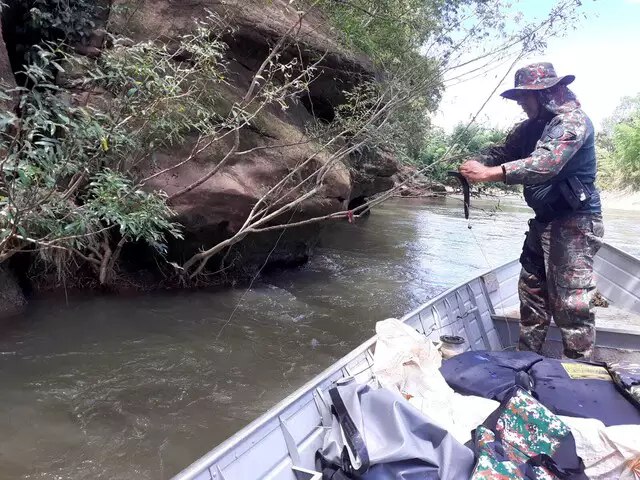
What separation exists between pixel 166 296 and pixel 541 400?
4.92 metres

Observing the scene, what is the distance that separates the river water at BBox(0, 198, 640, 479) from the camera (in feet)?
10.6

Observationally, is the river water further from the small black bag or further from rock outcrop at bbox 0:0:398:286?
the small black bag

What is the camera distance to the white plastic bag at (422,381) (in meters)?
2.24

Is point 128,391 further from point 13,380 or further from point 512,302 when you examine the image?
point 512,302

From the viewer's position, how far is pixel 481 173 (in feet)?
9.13

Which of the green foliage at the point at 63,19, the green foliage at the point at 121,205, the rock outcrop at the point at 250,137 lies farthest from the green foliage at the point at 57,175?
the rock outcrop at the point at 250,137

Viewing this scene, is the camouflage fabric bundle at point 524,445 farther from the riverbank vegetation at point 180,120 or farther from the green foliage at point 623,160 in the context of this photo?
the green foliage at point 623,160

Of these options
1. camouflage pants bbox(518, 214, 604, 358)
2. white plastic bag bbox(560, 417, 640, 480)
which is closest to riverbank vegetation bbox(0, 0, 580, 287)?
camouflage pants bbox(518, 214, 604, 358)

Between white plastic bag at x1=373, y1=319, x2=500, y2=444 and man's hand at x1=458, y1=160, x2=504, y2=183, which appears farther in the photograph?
man's hand at x1=458, y1=160, x2=504, y2=183

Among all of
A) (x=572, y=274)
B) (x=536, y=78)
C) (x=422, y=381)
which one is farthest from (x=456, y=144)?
(x=422, y=381)

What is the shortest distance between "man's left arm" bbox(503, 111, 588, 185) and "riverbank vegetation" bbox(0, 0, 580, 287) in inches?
100

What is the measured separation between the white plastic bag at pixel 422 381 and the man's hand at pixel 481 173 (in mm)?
988

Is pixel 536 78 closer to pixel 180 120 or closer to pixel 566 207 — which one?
pixel 566 207

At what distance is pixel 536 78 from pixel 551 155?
72cm
